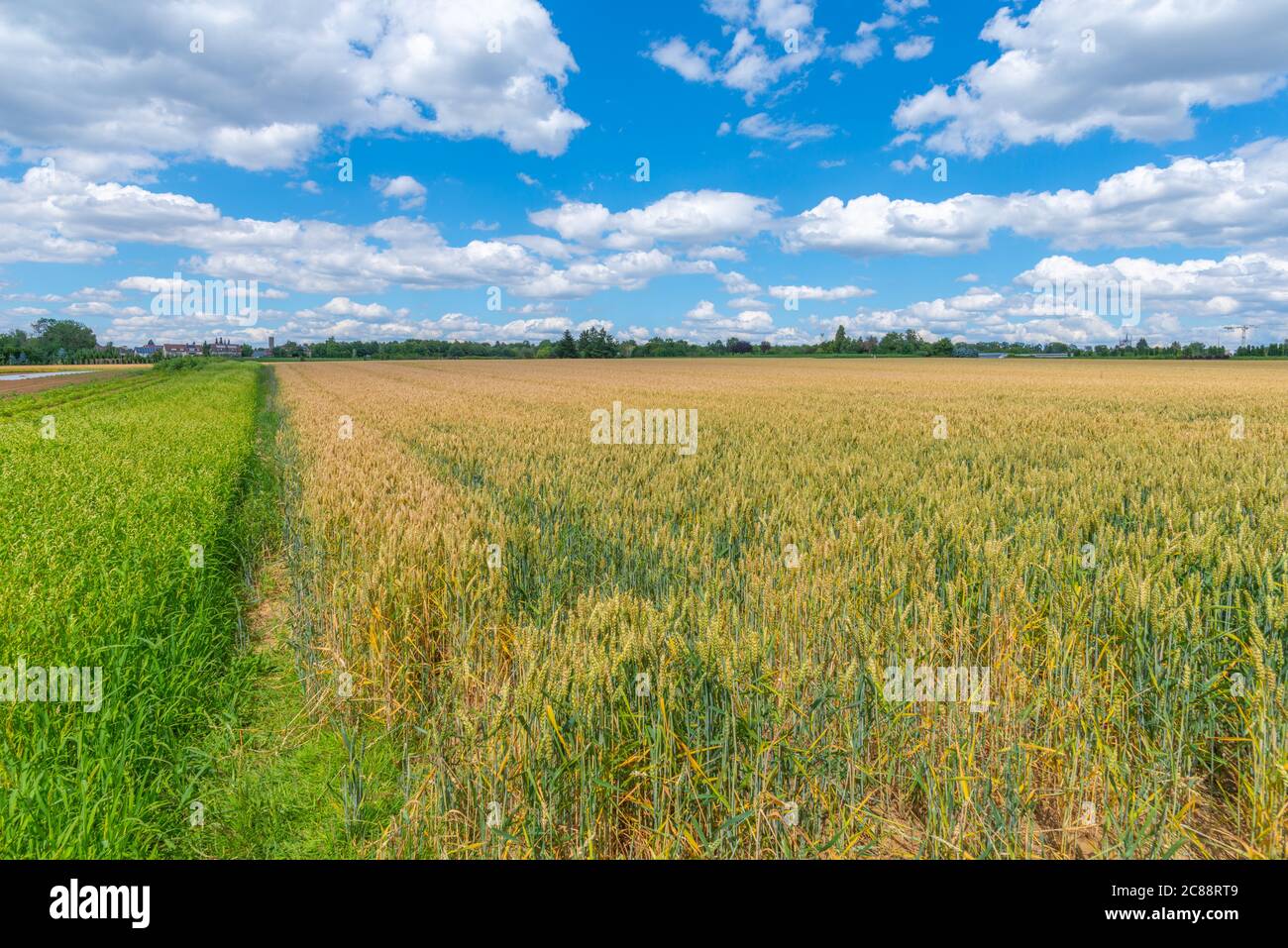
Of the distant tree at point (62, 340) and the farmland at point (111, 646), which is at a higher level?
the distant tree at point (62, 340)

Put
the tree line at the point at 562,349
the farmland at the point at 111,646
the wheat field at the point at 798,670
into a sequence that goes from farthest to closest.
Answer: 1. the tree line at the point at 562,349
2. the farmland at the point at 111,646
3. the wheat field at the point at 798,670

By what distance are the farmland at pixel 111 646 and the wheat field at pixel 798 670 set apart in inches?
27.6

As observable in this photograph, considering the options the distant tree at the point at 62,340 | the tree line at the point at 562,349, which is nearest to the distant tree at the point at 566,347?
the tree line at the point at 562,349

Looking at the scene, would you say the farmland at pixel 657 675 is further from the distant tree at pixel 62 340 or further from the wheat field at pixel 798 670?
the distant tree at pixel 62 340

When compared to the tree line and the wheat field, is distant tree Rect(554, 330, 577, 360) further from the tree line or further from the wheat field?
the wheat field

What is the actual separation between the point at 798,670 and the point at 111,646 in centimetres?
376

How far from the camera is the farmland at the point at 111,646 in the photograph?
8.81 feet

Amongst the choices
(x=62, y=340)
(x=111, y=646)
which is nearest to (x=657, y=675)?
(x=111, y=646)

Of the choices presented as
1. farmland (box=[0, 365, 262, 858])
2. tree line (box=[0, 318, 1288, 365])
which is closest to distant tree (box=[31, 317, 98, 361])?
tree line (box=[0, 318, 1288, 365])

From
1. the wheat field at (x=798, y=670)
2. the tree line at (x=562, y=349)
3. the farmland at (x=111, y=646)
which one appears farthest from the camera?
the tree line at (x=562, y=349)

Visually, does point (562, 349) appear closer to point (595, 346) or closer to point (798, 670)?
point (595, 346)
